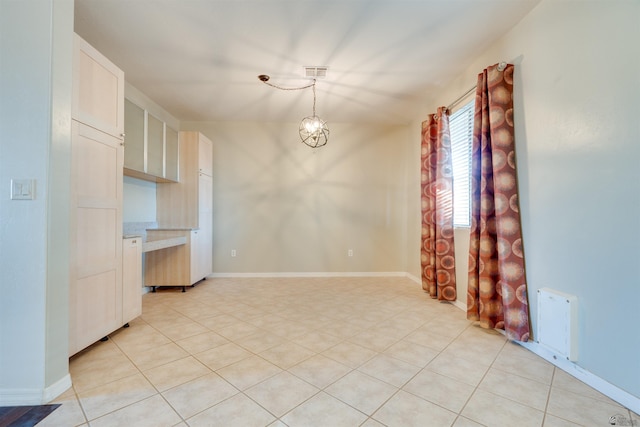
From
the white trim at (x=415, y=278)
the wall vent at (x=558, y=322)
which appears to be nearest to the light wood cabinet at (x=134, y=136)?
the wall vent at (x=558, y=322)

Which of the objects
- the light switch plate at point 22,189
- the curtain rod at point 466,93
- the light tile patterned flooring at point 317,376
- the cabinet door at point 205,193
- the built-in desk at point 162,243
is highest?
the curtain rod at point 466,93

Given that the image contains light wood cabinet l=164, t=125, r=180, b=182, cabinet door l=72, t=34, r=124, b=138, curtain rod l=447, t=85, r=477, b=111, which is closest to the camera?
cabinet door l=72, t=34, r=124, b=138

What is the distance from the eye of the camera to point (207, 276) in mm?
4262

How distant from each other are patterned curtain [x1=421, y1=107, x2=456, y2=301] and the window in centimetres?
6

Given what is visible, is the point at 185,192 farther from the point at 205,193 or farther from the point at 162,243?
the point at 162,243

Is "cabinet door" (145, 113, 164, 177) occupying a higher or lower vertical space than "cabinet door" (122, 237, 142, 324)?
higher

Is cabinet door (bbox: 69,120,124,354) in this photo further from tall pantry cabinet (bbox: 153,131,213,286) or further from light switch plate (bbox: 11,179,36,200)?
tall pantry cabinet (bbox: 153,131,213,286)

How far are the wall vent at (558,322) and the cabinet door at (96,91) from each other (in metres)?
3.52

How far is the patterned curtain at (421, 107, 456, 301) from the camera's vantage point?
3047 millimetres

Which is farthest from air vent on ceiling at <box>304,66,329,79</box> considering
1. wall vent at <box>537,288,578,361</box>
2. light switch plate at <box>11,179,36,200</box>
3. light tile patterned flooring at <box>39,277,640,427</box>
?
wall vent at <box>537,288,578,361</box>

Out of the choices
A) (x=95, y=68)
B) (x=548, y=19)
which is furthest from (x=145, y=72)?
(x=548, y=19)

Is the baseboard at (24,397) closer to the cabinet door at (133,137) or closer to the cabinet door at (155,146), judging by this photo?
the cabinet door at (133,137)

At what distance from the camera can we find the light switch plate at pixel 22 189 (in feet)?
4.57

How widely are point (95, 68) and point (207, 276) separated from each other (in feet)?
10.5
